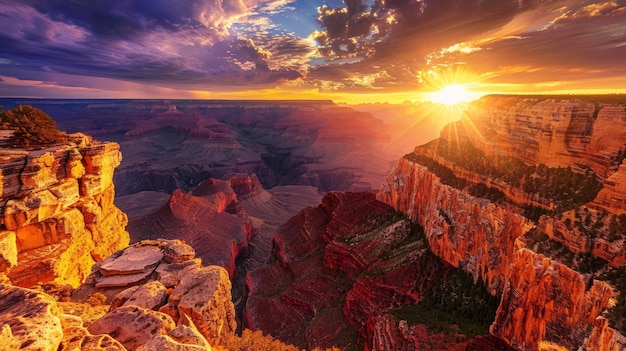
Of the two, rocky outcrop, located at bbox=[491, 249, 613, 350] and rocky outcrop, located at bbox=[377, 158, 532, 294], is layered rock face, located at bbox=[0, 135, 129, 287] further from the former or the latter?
rocky outcrop, located at bbox=[377, 158, 532, 294]

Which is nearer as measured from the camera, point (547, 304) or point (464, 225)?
point (547, 304)

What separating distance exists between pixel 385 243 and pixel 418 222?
175 inches

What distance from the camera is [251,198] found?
94.7 m

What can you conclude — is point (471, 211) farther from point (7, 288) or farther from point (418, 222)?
point (7, 288)

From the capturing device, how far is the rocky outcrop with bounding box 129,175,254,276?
175ft

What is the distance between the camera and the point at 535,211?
67.7 ft

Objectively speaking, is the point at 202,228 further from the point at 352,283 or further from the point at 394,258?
the point at 394,258

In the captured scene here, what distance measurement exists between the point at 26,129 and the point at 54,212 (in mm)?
7514

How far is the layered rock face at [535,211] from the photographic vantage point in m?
14.7

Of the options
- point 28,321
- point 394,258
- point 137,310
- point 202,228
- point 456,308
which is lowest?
point 202,228

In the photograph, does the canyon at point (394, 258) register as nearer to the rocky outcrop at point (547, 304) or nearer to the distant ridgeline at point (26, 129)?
the rocky outcrop at point (547, 304)

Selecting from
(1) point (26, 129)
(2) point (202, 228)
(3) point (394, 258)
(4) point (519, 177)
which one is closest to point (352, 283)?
(3) point (394, 258)

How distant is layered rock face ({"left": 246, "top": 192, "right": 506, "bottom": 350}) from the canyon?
178 millimetres

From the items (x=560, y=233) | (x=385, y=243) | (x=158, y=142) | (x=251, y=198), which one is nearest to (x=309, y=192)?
(x=251, y=198)
